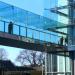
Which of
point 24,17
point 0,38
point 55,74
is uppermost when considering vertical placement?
point 24,17

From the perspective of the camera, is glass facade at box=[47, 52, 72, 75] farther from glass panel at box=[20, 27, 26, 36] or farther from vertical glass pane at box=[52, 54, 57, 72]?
glass panel at box=[20, 27, 26, 36]

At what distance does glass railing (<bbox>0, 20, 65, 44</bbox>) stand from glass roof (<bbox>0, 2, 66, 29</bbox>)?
57 centimetres

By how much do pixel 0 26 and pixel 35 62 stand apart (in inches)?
1802

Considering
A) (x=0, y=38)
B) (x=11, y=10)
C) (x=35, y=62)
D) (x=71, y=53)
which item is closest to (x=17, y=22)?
(x=11, y=10)

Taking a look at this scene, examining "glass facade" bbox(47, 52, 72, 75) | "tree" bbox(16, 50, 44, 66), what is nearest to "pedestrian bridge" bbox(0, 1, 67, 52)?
"glass facade" bbox(47, 52, 72, 75)

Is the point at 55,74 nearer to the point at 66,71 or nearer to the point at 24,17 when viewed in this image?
the point at 66,71

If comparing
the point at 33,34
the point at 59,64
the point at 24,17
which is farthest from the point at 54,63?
the point at 24,17

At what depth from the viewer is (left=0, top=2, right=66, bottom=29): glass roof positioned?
84.1 ft

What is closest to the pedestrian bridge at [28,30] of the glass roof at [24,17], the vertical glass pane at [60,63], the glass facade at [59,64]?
the glass roof at [24,17]

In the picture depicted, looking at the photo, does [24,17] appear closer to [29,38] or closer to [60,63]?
[29,38]

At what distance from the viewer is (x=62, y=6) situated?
95.1ft

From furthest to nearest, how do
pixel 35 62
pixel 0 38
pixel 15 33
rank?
pixel 35 62, pixel 15 33, pixel 0 38

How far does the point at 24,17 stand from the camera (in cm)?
2728

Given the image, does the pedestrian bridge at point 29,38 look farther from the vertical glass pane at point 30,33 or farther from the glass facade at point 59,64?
the glass facade at point 59,64
